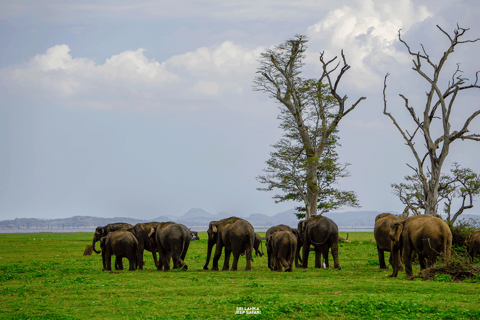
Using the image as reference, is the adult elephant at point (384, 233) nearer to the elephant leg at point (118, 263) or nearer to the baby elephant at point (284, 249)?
the baby elephant at point (284, 249)

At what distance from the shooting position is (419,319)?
1099 cm

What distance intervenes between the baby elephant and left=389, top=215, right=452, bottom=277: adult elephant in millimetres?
4463

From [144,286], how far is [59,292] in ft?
9.10

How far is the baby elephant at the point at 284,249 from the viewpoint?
72.1 feet

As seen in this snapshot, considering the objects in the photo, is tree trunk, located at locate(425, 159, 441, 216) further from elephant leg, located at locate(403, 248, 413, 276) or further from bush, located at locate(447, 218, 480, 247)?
elephant leg, located at locate(403, 248, 413, 276)

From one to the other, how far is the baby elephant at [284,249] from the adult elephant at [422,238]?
446 centimetres

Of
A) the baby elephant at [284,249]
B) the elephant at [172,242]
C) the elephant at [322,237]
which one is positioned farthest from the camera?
the elephant at [322,237]

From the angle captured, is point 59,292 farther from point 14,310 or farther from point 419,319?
point 419,319

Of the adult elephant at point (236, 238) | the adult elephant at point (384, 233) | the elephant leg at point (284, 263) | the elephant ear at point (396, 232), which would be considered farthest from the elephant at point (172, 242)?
the elephant ear at point (396, 232)

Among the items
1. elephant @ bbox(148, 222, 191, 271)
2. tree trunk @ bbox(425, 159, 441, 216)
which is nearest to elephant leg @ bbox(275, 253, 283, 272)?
elephant @ bbox(148, 222, 191, 271)

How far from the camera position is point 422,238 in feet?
60.8

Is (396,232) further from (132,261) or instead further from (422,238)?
(132,261)

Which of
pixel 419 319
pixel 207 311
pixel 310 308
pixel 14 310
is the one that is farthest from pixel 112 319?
pixel 419 319

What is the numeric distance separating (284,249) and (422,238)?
6.20 m
